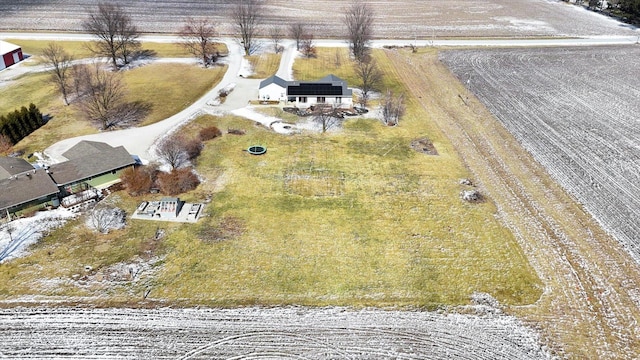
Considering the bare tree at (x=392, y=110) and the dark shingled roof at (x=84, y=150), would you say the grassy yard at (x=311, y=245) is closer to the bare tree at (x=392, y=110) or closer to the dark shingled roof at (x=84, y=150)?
the dark shingled roof at (x=84, y=150)

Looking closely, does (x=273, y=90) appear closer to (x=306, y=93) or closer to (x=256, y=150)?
(x=306, y=93)

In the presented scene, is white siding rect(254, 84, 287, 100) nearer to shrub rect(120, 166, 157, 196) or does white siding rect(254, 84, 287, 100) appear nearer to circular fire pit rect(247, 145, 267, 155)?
circular fire pit rect(247, 145, 267, 155)

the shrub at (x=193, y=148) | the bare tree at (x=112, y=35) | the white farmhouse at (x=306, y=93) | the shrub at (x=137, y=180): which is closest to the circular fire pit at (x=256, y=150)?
the shrub at (x=193, y=148)

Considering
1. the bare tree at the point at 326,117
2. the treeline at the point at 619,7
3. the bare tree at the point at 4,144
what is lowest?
the bare tree at the point at 4,144

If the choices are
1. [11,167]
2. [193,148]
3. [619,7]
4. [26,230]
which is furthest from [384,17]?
[26,230]

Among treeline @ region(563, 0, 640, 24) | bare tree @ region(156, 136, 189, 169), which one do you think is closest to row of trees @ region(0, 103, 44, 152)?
bare tree @ region(156, 136, 189, 169)

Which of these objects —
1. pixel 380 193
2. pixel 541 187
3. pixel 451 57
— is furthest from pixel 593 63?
pixel 380 193

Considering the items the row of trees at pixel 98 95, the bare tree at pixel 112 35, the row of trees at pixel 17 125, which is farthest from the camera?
the bare tree at pixel 112 35
